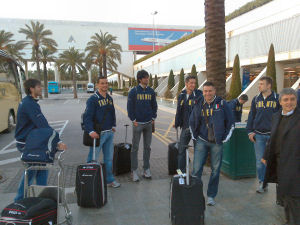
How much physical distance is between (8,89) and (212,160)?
32.5 ft

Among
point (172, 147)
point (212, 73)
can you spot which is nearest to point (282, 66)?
point (212, 73)

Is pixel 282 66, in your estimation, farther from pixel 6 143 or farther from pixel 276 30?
A: pixel 6 143

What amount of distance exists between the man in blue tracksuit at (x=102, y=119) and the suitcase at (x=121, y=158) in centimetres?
57

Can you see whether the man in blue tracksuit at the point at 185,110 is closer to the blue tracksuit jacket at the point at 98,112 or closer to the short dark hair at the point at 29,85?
the blue tracksuit jacket at the point at 98,112

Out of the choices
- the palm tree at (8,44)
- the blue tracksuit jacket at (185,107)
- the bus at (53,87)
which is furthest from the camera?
the bus at (53,87)

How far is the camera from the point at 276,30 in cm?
2039

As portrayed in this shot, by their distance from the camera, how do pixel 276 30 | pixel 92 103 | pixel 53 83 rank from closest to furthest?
pixel 92 103, pixel 276 30, pixel 53 83

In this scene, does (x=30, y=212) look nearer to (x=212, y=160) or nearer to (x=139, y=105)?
(x=212, y=160)

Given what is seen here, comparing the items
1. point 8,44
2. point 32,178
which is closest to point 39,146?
point 32,178

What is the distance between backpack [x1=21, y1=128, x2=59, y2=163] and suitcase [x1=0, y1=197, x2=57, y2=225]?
50 centimetres

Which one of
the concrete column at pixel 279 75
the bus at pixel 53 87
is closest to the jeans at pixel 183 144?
the concrete column at pixel 279 75

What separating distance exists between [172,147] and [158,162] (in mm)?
1220

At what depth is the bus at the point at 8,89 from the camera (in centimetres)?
1008

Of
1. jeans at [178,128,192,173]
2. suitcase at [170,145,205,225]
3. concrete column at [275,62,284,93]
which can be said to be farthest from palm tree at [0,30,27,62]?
suitcase at [170,145,205,225]
